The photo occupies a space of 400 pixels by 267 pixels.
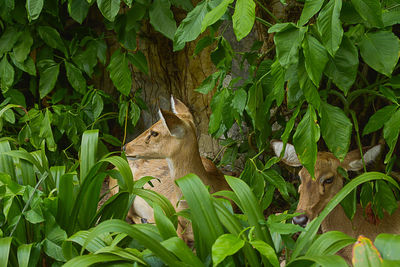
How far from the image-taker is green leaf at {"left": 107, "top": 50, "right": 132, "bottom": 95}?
10.9ft

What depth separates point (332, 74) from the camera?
2.06 m

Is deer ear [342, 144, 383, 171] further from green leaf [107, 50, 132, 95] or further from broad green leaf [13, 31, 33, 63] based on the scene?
broad green leaf [13, 31, 33, 63]

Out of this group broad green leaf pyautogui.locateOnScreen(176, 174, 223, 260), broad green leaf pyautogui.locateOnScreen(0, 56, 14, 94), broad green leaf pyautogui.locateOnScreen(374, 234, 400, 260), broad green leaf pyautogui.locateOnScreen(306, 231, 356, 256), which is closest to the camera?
broad green leaf pyautogui.locateOnScreen(374, 234, 400, 260)

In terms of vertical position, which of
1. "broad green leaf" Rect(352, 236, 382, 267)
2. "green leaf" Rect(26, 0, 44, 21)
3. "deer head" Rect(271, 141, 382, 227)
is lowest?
"deer head" Rect(271, 141, 382, 227)

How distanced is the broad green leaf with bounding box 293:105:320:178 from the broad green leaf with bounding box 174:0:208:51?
1.96 ft

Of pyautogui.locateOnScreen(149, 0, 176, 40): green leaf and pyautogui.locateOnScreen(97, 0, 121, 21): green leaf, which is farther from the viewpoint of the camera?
pyautogui.locateOnScreen(149, 0, 176, 40): green leaf

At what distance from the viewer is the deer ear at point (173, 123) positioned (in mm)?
2875

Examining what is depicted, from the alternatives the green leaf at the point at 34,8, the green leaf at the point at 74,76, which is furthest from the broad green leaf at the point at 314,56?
the green leaf at the point at 74,76

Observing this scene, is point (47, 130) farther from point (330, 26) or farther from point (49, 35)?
point (330, 26)

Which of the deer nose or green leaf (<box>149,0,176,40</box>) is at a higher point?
green leaf (<box>149,0,176,40</box>)

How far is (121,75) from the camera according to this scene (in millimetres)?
3350

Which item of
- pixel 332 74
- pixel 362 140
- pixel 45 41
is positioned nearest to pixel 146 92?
pixel 45 41

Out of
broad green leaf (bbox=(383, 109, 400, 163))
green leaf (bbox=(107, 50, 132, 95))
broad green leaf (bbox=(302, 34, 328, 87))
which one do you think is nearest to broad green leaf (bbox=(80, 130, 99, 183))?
green leaf (bbox=(107, 50, 132, 95))

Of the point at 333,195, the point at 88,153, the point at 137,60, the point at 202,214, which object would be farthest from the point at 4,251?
the point at 137,60
